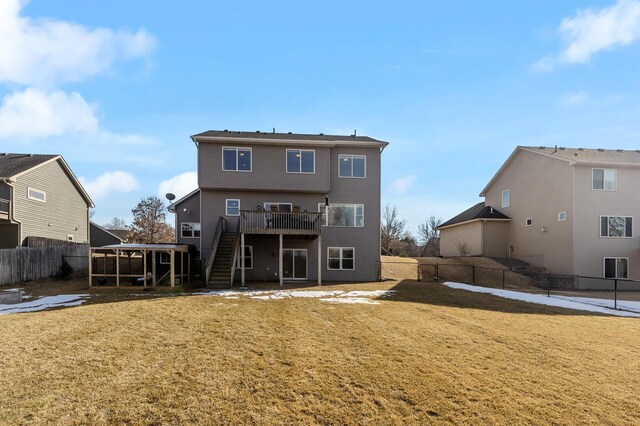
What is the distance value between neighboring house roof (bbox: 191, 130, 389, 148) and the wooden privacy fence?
10.1 metres

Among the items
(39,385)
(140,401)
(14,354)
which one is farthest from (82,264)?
(140,401)

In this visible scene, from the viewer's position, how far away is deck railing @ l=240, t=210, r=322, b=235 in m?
16.1

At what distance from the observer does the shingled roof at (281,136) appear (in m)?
18.0

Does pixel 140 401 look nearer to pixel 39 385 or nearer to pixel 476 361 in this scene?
pixel 39 385

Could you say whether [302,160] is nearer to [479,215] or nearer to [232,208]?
[232,208]

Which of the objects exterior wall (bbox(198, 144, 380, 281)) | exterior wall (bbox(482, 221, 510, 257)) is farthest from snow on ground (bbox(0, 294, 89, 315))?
exterior wall (bbox(482, 221, 510, 257))

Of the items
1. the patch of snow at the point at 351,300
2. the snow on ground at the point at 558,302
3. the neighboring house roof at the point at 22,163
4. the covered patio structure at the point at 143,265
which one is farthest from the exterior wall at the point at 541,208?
the neighboring house roof at the point at 22,163

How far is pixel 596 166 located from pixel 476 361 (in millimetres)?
21539

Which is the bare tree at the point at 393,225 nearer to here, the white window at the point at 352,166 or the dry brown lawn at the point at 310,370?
the white window at the point at 352,166

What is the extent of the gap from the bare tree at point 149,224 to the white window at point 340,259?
26.5 meters

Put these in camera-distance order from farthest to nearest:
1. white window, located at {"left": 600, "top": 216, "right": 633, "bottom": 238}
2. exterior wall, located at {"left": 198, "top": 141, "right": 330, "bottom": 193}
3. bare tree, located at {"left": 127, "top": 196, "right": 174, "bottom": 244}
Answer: bare tree, located at {"left": 127, "top": 196, "right": 174, "bottom": 244} < white window, located at {"left": 600, "top": 216, "right": 633, "bottom": 238} < exterior wall, located at {"left": 198, "top": 141, "right": 330, "bottom": 193}

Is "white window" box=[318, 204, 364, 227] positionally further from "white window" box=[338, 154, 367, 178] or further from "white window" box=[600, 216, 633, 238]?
"white window" box=[600, 216, 633, 238]

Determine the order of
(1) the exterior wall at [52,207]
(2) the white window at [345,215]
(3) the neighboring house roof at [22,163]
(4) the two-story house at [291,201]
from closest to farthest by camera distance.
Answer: (4) the two-story house at [291,201] < (3) the neighboring house roof at [22,163] < (2) the white window at [345,215] < (1) the exterior wall at [52,207]

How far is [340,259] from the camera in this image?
747 inches
